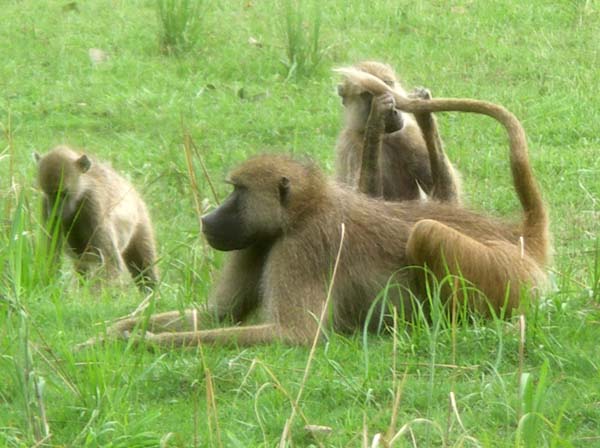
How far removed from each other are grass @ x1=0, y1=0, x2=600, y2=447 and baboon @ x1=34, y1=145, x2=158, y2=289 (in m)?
0.18

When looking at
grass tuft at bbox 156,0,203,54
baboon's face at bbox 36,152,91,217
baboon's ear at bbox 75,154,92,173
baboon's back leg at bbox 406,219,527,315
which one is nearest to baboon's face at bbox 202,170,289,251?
baboon's back leg at bbox 406,219,527,315

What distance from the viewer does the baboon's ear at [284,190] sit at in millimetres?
6172

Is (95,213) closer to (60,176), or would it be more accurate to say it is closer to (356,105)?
(60,176)

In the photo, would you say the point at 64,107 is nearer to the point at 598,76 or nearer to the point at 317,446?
the point at 598,76

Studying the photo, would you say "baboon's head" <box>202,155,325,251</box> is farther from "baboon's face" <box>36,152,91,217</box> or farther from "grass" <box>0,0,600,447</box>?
"baboon's face" <box>36,152,91,217</box>

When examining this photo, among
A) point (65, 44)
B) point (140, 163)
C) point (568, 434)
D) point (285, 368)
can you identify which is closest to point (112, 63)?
point (65, 44)

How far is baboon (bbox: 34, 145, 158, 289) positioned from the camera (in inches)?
334

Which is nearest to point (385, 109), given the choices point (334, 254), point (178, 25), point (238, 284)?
point (334, 254)

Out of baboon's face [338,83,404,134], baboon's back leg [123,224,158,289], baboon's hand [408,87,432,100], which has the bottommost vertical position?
baboon's back leg [123,224,158,289]

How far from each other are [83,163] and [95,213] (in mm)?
349

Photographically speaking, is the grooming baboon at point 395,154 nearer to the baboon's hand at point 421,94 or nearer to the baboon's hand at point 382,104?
the baboon's hand at point 421,94

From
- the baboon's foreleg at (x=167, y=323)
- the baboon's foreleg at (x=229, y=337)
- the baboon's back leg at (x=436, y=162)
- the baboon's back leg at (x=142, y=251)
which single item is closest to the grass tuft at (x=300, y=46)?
the baboon's back leg at (x=142, y=251)

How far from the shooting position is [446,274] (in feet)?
19.7

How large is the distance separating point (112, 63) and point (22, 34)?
3.43 ft
